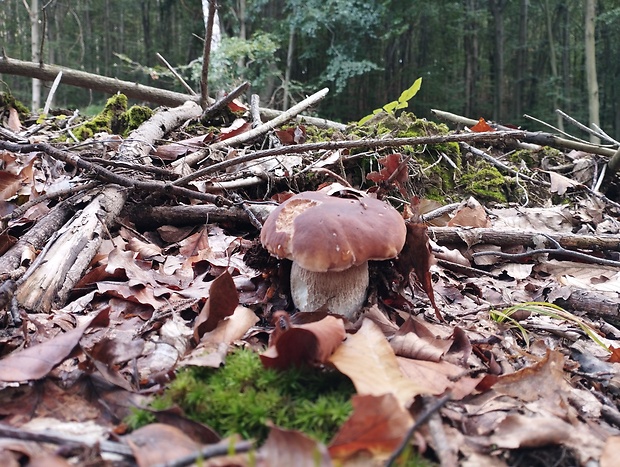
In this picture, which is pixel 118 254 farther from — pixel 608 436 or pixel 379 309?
pixel 608 436

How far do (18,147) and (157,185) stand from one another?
2.17ft

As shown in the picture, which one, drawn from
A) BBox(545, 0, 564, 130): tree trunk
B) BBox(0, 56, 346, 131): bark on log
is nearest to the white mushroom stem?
BBox(0, 56, 346, 131): bark on log

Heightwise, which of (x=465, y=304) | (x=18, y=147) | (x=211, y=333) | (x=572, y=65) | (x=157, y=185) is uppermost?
(x=572, y=65)

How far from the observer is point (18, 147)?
210cm

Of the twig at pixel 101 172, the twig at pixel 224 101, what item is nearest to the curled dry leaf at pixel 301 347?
the twig at pixel 101 172

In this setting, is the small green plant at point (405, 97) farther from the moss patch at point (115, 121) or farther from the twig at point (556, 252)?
the moss patch at point (115, 121)

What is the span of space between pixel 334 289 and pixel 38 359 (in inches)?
36.3

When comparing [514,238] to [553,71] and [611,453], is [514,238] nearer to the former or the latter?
[611,453]

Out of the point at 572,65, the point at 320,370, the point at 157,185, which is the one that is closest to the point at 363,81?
the point at 572,65

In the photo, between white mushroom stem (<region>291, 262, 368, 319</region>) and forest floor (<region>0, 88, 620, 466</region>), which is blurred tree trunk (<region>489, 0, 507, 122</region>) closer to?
forest floor (<region>0, 88, 620, 466</region>)

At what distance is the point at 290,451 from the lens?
845mm

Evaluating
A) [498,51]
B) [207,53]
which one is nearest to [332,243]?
[207,53]

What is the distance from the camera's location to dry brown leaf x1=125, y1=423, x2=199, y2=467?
87cm

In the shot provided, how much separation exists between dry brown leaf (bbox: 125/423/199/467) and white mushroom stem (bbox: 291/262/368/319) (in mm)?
720
